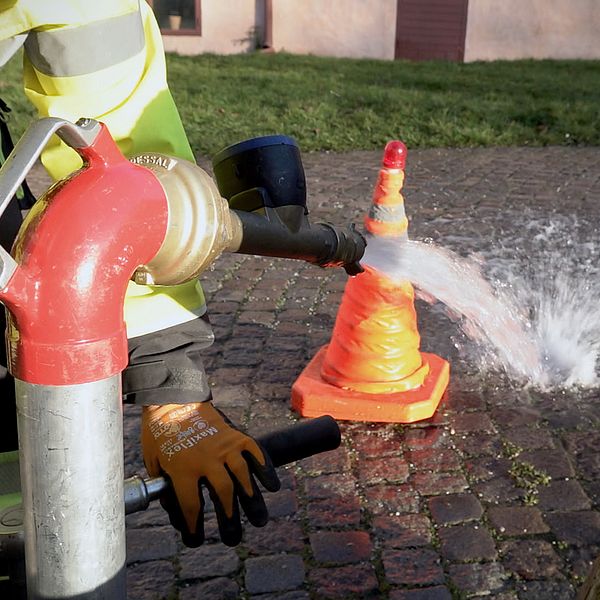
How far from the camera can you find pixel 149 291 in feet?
5.54

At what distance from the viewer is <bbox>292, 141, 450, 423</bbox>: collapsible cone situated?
3859 millimetres

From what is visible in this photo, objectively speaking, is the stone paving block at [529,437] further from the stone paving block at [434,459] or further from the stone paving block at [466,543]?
the stone paving block at [466,543]

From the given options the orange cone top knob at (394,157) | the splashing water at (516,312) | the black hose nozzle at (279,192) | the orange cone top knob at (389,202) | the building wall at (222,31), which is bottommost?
the building wall at (222,31)

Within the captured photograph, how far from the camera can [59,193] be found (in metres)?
0.97

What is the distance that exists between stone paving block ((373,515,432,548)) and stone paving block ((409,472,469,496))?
0.60 ft

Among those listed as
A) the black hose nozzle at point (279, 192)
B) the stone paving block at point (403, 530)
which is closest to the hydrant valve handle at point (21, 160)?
the black hose nozzle at point (279, 192)

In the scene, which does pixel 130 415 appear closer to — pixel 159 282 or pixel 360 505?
pixel 360 505

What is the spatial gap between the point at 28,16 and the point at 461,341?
3.46 meters

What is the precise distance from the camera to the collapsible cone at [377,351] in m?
3.86

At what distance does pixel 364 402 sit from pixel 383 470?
0.40 m

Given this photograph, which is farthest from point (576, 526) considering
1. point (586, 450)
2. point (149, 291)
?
point (149, 291)

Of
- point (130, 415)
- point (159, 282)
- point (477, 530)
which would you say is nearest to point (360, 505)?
point (477, 530)

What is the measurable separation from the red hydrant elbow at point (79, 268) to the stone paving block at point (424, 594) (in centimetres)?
202

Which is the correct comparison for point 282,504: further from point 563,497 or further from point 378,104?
point 378,104
